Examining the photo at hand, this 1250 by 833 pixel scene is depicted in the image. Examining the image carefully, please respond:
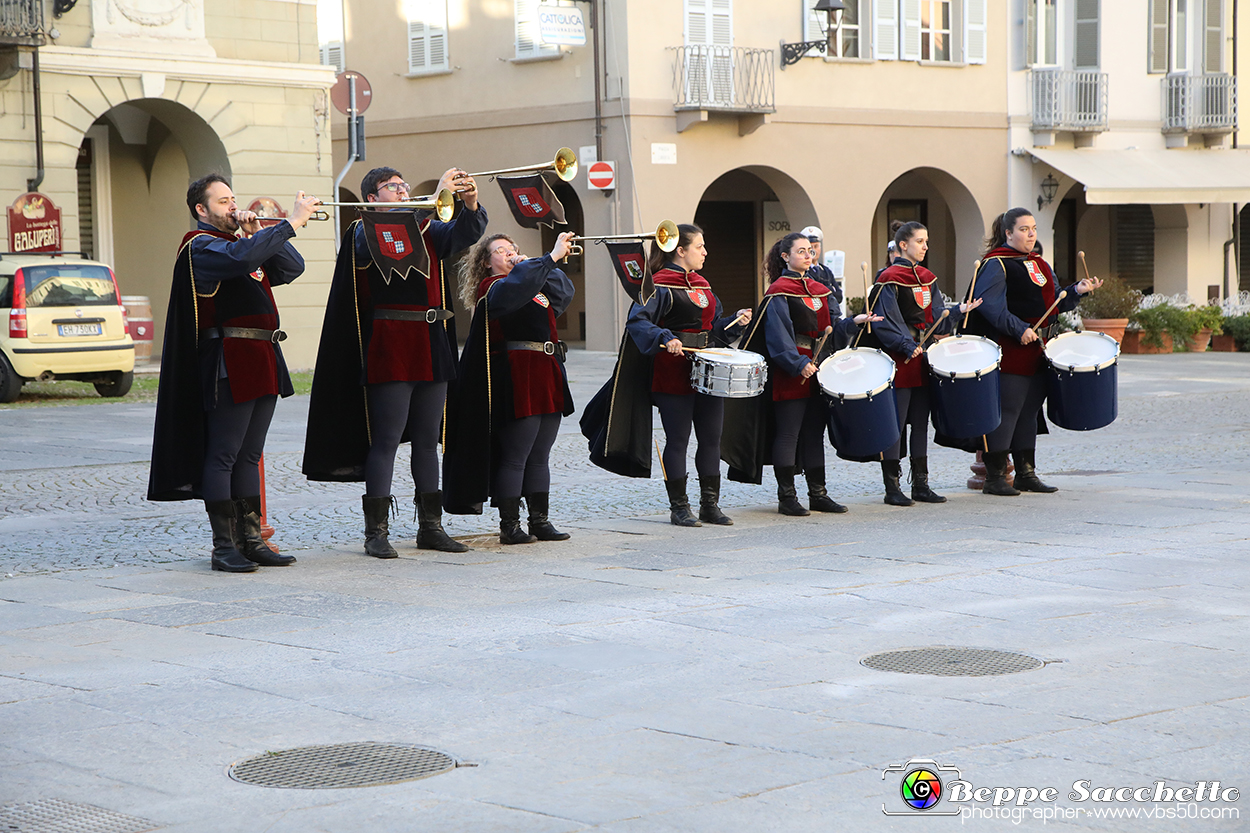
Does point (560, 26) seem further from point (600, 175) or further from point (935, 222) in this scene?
point (935, 222)

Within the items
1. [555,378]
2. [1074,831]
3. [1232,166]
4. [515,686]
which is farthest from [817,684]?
[1232,166]

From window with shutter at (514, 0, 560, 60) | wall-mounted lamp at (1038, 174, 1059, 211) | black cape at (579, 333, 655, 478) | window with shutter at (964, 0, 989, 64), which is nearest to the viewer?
black cape at (579, 333, 655, 478)

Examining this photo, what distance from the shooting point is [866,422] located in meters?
10.1

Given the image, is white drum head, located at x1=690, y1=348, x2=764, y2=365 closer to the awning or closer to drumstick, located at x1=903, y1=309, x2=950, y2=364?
drumstick, located at x1=903, y1=309, x2=950, y2=364

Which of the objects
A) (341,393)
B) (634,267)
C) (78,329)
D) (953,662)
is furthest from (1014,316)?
(78,329)

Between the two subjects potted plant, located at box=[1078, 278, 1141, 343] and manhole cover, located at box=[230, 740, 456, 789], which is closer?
manhole cover, located at box=[230, 740, 456, 789]

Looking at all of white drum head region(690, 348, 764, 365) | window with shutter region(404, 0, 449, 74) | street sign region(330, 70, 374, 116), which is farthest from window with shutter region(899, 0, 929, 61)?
white drum head region(690, 348, 764, 365)

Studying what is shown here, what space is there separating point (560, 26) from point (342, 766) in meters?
23.7

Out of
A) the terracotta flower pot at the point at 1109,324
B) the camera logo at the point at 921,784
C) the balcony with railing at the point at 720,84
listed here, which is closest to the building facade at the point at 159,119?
the balcony with railing at the point at 720,84

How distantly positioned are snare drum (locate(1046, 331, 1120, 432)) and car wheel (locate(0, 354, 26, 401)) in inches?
521

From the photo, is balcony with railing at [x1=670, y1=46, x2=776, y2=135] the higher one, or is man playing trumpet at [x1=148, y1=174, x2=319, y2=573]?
balcony with railing at [x1=670, y1=46, x2=776, y2=135]

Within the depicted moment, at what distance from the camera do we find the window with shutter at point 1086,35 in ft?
106

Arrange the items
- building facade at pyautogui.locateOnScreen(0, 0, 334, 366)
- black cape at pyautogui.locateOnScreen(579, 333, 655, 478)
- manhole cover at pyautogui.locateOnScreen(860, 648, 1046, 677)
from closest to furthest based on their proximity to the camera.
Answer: manhole cover at pyautogui.locateOnScreen(860, 648, 1046, 677) → black cape at pyautogui.locateOnScreen(579, 333, 655, 478) → building facade at pyautogui.locateOnScreen(0, 0, 334, 366)

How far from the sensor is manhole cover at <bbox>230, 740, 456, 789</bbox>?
4637mm
